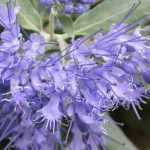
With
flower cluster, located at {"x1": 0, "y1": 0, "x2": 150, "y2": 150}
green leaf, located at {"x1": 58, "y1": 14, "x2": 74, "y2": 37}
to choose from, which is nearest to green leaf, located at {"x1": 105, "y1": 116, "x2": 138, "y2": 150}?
flower cluster, located at {"x1": 0, "y1": 0, "x2": 150, "y2": 150}

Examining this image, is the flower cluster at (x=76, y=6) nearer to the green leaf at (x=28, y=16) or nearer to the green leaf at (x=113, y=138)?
the green leaf at (x=28, y=16)

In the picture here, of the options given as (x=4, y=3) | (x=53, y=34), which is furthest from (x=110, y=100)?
(x=4, y=3)

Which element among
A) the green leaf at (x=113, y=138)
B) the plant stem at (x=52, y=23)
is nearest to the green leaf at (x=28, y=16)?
the plant stem at (x=52, y=23)

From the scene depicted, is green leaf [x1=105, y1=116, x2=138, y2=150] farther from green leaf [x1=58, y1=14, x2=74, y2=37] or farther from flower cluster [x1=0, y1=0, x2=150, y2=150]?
green leaf [x1=58, y1=14, x2=74, y2=37]

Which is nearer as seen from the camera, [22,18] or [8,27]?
[8,27]

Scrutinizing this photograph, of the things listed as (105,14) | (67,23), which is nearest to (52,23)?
(67,23)

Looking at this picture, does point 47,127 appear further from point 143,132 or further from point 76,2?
point 143,132

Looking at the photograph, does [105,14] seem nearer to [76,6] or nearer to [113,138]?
[76,6]
